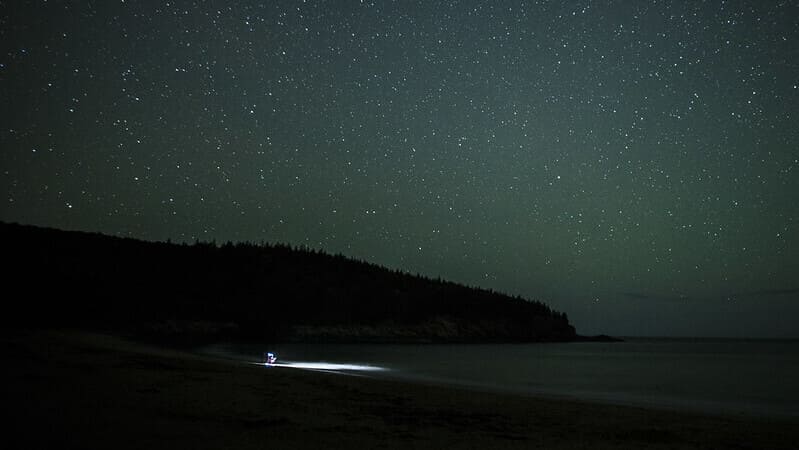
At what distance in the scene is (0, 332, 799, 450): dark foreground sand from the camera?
10234 millimetres

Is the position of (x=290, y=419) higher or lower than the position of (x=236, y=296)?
lower

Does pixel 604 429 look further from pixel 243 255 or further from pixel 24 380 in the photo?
pixel 243 255

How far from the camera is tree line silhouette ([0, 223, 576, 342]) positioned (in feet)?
279

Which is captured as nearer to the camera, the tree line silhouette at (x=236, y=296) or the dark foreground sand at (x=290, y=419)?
the dark foreground sand at (x=290, y=419)

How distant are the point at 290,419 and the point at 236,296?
12493 centimetres

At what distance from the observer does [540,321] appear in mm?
190750

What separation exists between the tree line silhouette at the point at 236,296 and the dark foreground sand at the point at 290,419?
49368mm

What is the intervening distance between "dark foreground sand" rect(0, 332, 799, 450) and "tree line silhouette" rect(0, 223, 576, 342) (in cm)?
4937

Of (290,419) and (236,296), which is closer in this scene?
(290,419)

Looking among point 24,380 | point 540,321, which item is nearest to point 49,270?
point 24,380

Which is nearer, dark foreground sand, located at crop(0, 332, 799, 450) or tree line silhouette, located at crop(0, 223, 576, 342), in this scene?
dark foreground sand, located at crop(0, 332, 799, 450)

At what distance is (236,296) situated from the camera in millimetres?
132750

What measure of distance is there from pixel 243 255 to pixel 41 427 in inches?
5927

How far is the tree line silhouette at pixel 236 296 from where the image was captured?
85.1 meters
